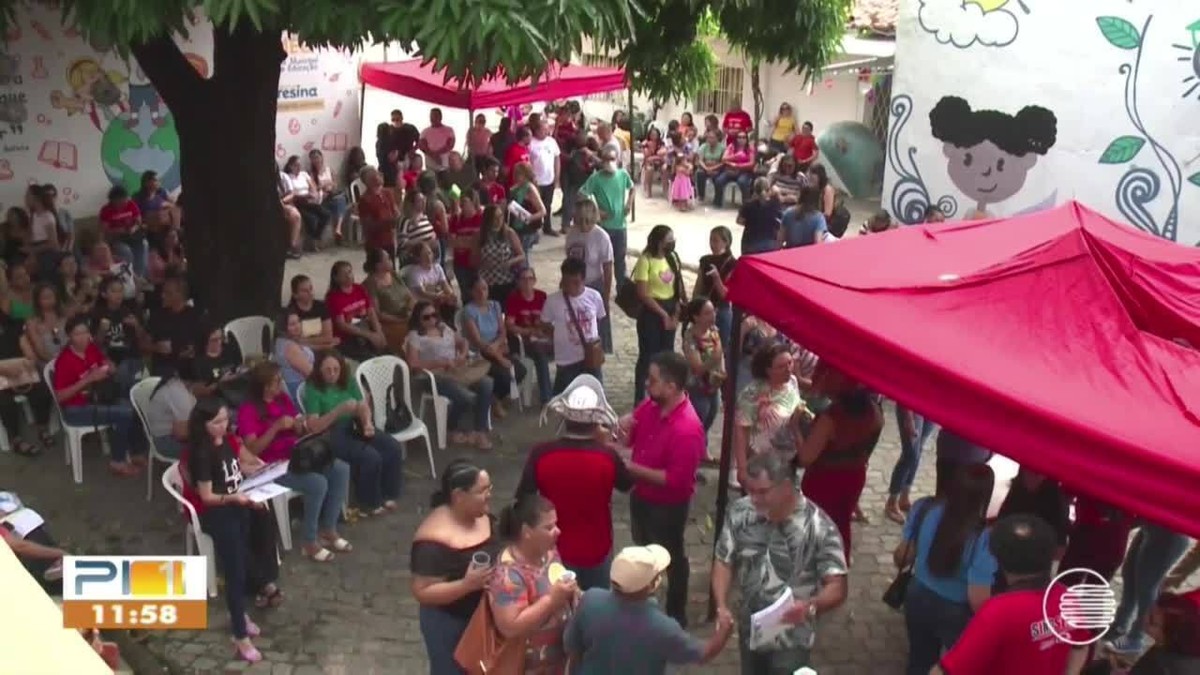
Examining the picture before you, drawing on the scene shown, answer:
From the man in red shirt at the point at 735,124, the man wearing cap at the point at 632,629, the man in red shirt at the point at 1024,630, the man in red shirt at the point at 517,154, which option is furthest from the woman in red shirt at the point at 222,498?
the man in red shirt at the point at 735,124

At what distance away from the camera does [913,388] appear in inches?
198

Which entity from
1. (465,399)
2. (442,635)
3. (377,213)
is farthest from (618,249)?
(442,635)

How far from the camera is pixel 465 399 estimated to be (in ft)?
28.1

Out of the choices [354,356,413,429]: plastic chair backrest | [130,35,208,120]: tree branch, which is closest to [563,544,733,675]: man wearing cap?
[354,356,413,429]: plastic chair backrest

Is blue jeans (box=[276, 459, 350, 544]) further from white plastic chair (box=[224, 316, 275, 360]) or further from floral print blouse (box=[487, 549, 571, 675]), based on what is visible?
floral print blouse (box=[487, 549, 571, 675])

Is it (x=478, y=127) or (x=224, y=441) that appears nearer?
(x=224, y=441)

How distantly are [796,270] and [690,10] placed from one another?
3271mm

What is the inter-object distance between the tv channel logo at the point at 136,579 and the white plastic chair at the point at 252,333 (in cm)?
640

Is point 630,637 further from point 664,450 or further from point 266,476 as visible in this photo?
point 266,476

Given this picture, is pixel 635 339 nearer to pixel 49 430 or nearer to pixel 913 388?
pixel 49 430

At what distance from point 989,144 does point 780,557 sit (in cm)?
939

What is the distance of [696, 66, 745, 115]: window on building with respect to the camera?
878 inches

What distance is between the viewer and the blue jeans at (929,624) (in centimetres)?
500

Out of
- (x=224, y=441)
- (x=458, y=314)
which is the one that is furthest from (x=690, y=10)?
(x=224, y=441)
